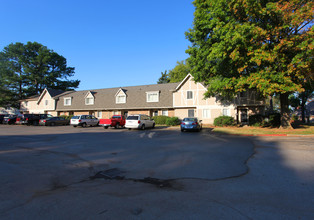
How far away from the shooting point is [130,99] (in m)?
33.5

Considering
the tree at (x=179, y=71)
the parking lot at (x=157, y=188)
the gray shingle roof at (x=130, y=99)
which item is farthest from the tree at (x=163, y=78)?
the parking lot at (x=157, y=188)

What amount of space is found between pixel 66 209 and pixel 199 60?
1931cm

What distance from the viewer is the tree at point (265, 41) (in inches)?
542

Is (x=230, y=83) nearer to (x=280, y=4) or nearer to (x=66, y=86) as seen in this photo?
(x=280, y=4)

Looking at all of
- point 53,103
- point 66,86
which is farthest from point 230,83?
point 66,86

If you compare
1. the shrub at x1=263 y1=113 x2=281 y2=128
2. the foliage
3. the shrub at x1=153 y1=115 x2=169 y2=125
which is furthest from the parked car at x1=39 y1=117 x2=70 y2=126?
the shrub at x1=263 y1=113 x2=281 y2=128

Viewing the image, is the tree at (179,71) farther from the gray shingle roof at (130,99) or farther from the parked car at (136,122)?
the parked car at (136,122)

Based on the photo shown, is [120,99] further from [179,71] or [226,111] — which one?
[179,71]

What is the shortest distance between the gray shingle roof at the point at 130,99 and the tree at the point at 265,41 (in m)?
13.7

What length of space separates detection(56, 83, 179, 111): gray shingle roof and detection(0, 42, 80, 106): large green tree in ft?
60.0

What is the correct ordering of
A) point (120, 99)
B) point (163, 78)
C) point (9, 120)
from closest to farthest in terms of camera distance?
point (9, 120), point (120, 99), point (163, 78)

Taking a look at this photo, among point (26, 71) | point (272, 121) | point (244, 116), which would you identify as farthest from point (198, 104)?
point (26, 71)

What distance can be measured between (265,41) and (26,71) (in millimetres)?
59088

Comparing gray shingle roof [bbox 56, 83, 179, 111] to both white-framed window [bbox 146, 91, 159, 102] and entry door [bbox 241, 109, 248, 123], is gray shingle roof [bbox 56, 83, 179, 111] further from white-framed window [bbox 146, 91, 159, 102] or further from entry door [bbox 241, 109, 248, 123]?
entry door [bbox 241, 109, 248, 123]
